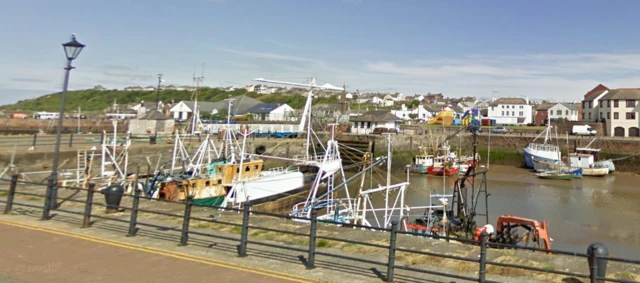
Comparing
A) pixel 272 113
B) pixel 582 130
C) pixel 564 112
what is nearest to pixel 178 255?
pixel 582 130

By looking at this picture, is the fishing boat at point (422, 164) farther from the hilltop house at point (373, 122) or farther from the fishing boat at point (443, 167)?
the hilltop house at point (373, 122)

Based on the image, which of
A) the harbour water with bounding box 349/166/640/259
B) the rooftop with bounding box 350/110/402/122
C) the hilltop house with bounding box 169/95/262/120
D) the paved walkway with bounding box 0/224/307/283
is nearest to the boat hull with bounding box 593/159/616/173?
the harbour water with bounding box 349/166/640/259

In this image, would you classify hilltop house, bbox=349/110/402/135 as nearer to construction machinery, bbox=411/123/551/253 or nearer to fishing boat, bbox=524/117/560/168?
fishing boat, bbox=524/117/560/168

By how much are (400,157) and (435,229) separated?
35521 millimetres

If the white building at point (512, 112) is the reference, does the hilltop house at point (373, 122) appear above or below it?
below

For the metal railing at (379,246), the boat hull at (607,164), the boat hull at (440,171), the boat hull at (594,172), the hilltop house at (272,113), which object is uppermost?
the hilltop house at (272,113)

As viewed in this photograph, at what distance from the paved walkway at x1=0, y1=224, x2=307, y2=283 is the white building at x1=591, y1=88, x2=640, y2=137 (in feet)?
240

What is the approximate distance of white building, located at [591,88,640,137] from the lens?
64312mm

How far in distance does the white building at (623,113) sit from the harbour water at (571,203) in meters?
22.5

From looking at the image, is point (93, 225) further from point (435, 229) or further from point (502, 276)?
point (435, 229)

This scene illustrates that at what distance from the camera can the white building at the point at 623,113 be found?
64312 millimetres

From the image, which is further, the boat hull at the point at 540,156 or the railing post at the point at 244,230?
the boat hull at the point at 540,156

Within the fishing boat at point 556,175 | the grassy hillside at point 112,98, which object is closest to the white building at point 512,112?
the grassy hillside at point 112,98

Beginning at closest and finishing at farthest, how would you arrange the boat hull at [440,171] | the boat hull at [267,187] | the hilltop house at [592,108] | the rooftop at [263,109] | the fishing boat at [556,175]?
1. the boat hull at [267,187]
2. the fishing boat at [556,175]
3. the boat hull at [440,171]
4. the hilltop house at [592,108]
5. the rooftop at [263,109]
